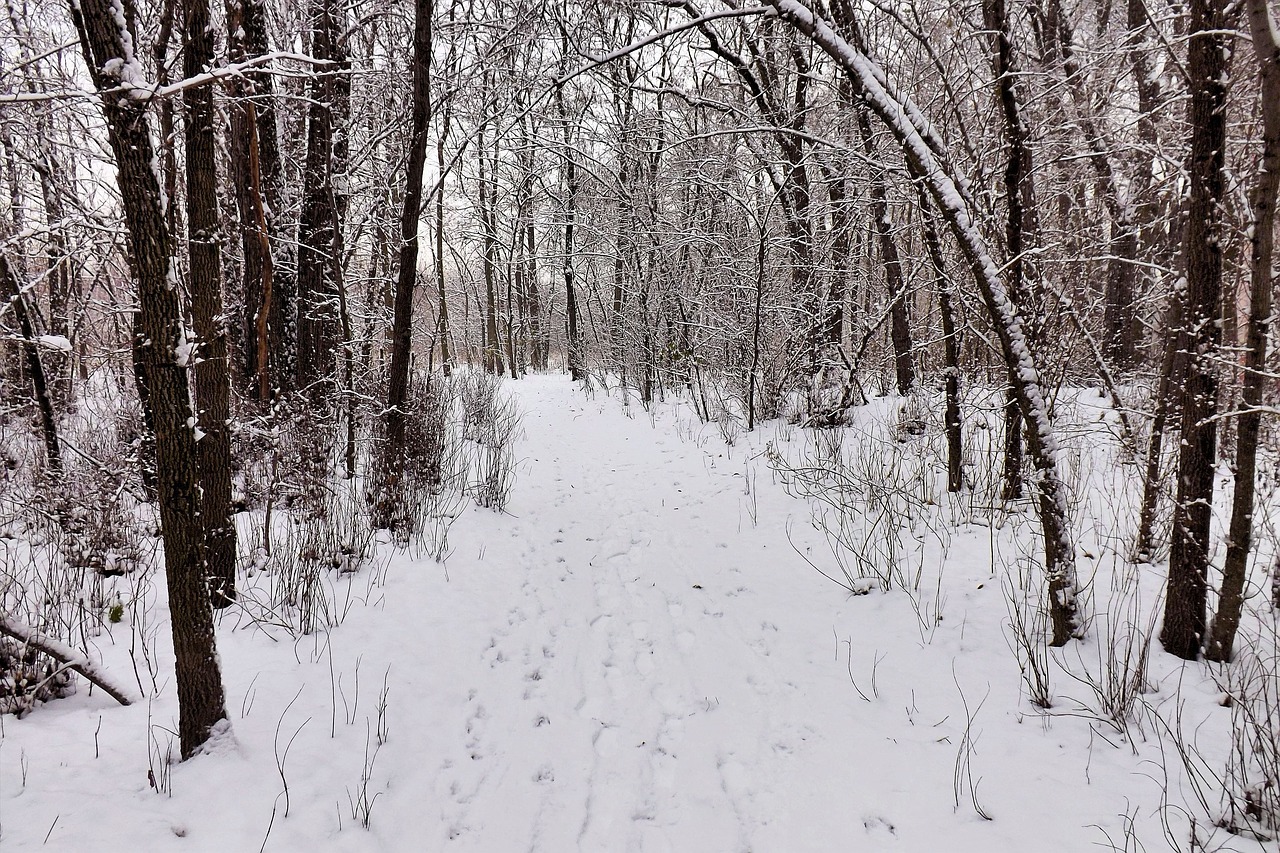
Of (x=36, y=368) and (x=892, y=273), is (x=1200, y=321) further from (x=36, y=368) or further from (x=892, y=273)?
(x=36, y=368)

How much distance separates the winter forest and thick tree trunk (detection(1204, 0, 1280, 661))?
0.7 inches

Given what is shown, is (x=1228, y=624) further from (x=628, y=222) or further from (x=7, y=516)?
(x=628, y=222)

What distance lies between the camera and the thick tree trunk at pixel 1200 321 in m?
2.53

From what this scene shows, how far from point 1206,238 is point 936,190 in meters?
1.18

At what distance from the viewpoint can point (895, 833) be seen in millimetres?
2197

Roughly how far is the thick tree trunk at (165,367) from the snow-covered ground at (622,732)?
0.30 m

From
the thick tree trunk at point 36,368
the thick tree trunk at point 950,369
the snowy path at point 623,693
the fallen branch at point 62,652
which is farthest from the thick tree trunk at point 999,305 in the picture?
the thick tree trunk at point 36,368

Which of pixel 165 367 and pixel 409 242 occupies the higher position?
pixel 409 242

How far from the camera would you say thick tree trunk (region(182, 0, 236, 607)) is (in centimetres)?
304

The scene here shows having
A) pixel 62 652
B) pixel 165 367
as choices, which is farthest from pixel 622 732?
pixel 165 367

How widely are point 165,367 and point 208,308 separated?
1.52m

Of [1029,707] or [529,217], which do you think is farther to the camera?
[529,217]

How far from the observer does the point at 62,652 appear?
2.18 meters

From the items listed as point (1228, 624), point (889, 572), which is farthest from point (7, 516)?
point (1228, 624)
